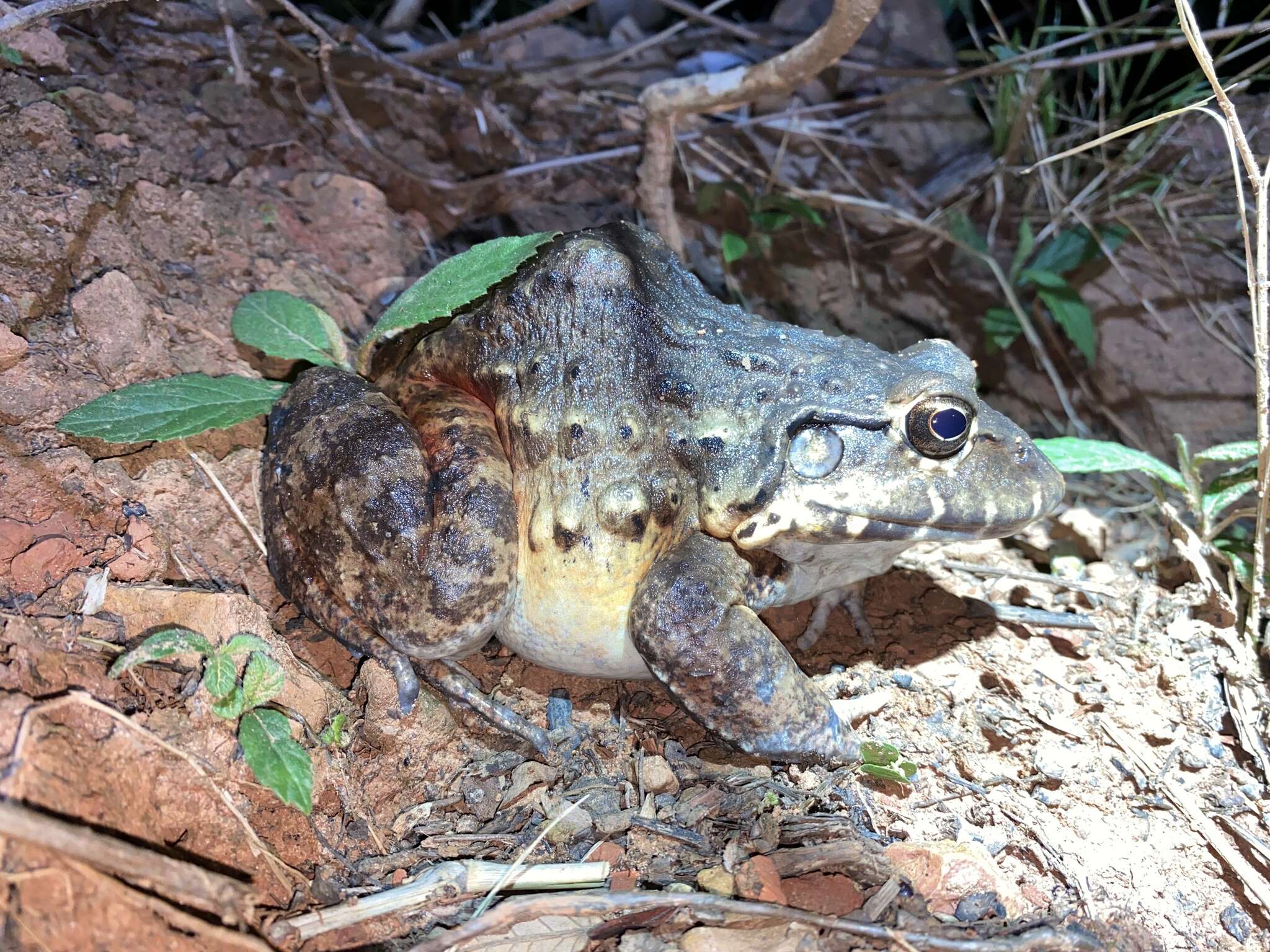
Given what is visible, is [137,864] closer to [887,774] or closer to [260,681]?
[260,681]

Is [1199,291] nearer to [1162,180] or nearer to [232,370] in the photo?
[1162,180]

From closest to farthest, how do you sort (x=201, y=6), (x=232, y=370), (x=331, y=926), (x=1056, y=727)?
(x=331, y=926) → (x=1056, y=727) → (x=232, y=370) → (x=201, y=6)

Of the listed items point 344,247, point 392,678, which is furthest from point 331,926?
point 344,247

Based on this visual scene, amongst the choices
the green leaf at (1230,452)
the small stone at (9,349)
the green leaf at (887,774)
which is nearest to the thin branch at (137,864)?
the small stone at (9,349)

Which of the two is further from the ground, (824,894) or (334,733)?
(334,733)

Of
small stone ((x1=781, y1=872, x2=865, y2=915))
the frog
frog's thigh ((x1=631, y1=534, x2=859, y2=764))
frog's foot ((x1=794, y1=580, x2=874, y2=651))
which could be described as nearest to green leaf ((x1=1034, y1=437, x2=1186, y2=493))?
the frog

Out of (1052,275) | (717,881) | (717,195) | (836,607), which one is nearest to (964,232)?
(1052,275)

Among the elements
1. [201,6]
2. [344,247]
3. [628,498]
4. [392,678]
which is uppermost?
[201,6]
